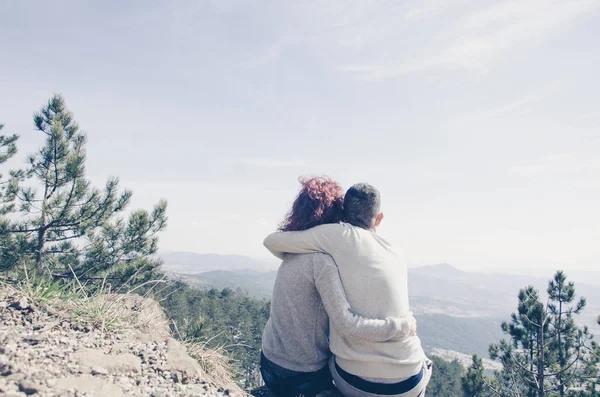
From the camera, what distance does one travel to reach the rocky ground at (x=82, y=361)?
1.77m

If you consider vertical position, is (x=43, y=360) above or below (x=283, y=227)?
below

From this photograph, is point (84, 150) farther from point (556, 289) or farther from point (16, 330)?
point (556, 289)

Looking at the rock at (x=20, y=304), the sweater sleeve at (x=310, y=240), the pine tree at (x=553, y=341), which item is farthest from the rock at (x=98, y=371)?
the pine tree at (x=553, y=341)

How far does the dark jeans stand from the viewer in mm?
2234

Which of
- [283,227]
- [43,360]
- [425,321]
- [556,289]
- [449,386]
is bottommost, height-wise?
[425,321]

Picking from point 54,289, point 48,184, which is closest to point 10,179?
point 48,184

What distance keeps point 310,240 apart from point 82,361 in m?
1.45

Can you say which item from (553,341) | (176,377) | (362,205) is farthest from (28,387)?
(553,341)

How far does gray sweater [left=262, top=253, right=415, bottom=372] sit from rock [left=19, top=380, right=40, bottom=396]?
48.3 inches

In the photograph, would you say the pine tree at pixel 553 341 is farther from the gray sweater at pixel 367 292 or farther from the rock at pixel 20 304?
the rock at pixel 20 304

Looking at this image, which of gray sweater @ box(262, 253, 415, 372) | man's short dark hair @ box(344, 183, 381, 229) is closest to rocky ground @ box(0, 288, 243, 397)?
gray sweater @ box(262, 253, 415, 372)

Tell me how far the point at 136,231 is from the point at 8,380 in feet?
23.7

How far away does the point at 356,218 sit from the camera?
2.26 m

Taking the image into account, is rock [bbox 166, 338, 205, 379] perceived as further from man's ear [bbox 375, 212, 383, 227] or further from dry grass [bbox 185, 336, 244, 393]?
man's ear [bbox 375, 212, 383, 227]
